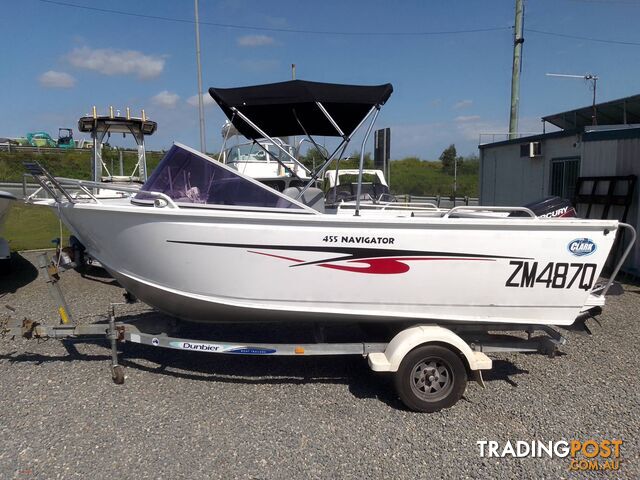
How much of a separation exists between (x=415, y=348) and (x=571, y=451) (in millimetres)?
1186

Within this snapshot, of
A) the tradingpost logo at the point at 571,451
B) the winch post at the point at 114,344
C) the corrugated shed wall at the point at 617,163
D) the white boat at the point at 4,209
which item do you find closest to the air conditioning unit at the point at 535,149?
the corrugated shed wall at the point at 617,163

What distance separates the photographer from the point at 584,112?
18.6 m

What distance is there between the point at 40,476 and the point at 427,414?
2576 millimetres

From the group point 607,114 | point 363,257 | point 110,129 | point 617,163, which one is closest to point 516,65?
point 607,114

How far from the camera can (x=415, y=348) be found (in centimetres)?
356

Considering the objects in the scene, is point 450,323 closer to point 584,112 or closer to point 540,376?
point 540,376

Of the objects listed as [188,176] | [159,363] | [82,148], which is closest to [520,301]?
[188,176]

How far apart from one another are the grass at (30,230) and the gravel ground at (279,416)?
6408 millimetres

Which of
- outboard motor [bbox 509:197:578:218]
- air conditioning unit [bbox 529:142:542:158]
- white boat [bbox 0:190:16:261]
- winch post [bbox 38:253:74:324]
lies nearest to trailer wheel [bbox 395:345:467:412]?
outboard motor [bbox 509:197:578:218]

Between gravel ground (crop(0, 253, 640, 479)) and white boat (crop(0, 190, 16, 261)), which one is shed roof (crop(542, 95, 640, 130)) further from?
white boat (crop(0, 190, 16, 261))

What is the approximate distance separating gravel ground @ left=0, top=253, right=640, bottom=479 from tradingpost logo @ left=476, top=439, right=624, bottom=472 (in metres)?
0.05

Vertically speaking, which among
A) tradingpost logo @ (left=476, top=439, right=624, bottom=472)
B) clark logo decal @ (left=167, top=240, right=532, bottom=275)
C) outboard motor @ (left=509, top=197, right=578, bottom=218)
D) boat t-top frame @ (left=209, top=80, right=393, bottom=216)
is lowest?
tradingpost logo @ (left=476, top=439, right=624, bottom=472)

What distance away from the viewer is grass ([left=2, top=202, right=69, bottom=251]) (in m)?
10.3

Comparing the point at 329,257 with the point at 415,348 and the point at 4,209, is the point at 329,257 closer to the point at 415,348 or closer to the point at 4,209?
the point at 415,348
